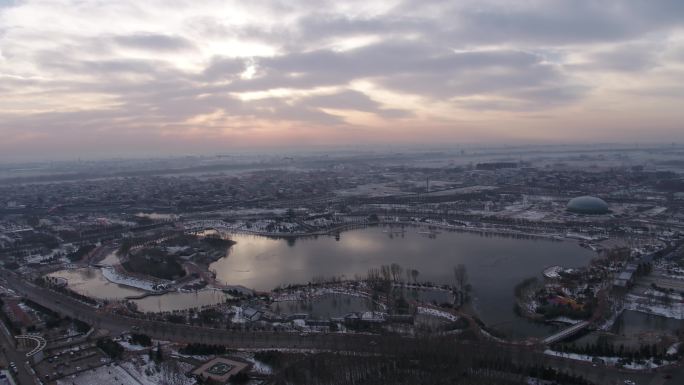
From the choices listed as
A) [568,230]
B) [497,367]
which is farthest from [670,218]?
[497,367]

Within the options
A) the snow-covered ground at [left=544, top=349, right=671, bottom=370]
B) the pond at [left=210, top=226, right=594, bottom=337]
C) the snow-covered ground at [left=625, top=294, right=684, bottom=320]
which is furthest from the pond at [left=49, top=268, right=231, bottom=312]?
the snow-covered ground at [left=625, top=294, right=684, bottom=320]

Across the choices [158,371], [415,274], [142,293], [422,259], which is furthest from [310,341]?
[422,259]

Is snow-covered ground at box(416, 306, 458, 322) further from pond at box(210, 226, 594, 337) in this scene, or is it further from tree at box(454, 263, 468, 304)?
tree at box(454, 263, 468, 304)

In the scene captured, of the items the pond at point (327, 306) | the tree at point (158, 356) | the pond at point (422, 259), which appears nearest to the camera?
the tree at point (158, 356)

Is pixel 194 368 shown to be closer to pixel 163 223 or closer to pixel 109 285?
pixel 109 285

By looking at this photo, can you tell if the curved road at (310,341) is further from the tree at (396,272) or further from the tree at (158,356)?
the tree at (396,272)

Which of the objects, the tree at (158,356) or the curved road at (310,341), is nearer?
the curved road at (310,341)

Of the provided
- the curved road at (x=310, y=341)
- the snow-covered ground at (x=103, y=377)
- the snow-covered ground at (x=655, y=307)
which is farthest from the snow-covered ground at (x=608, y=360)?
the snow-covered ground at (x=103, y=377)

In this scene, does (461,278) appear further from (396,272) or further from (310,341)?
(310,341)
